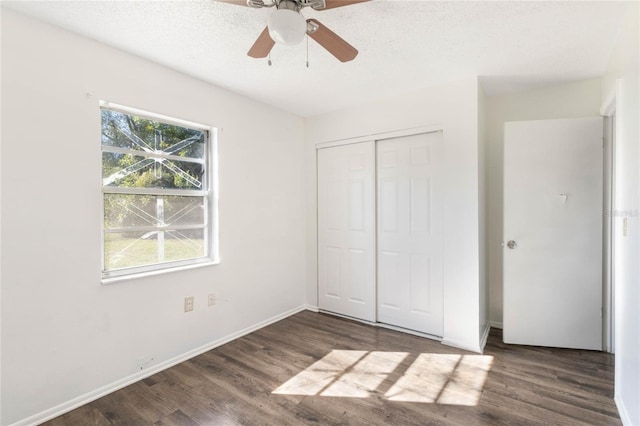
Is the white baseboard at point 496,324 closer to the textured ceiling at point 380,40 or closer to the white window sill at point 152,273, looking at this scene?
the textured ceiling at point 380,40

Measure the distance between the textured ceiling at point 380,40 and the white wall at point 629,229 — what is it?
0.28 metres

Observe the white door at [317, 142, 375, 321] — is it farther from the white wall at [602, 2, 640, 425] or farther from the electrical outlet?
the white wall at [602, 2, 640, 425]

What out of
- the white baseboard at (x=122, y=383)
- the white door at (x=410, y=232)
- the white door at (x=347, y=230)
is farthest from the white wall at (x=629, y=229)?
the white baseboard at (x=122, y=383)

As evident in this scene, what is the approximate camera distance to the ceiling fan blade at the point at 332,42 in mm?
1610

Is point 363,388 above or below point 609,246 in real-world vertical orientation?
below

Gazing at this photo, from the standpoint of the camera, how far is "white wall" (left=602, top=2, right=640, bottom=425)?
1623 mm

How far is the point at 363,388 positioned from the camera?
7.13 ft

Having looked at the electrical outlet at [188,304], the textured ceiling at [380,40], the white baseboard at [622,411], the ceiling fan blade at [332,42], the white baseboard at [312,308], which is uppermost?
the textured ceiling at [380,40]

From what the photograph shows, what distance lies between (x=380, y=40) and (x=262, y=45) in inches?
33.8

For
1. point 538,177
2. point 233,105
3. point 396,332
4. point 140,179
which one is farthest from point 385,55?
point 396,332

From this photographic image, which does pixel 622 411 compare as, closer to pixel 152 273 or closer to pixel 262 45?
pixel 262 45

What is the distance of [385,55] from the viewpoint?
2.32 m

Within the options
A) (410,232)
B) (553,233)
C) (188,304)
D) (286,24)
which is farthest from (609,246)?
(188,304)

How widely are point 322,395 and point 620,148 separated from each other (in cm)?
248
